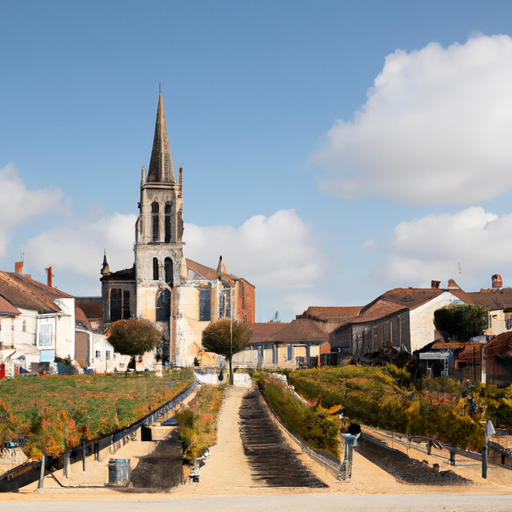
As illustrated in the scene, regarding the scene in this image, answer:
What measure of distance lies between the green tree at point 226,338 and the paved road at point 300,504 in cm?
5552

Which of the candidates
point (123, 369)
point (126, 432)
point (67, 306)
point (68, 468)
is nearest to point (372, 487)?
point (68, 468)

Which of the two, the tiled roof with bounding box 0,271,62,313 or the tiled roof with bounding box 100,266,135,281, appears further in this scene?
the tiled roof with bounding box 100,266,135,281

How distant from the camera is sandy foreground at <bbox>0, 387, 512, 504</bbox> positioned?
1722 centimetres

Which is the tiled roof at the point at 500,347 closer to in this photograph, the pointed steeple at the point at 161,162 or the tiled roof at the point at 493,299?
the tiled roof at the point at 493,299

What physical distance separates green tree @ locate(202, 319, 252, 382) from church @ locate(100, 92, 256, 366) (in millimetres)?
10587

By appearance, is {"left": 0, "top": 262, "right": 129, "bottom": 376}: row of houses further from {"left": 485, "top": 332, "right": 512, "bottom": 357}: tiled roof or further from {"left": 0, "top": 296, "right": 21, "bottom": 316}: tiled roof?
{"left": 485, "top": 332, "right": 512, "bottom": 357}: tiled roof

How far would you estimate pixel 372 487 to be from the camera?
1827 cm

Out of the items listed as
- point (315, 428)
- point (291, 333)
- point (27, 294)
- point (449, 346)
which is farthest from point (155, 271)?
point (315, 428)

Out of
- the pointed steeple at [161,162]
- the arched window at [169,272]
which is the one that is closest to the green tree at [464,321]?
the arched window at [169,272]

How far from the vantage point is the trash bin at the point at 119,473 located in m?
18.3

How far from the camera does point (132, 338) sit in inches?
2803

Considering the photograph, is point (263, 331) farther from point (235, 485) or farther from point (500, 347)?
point (235, 485)

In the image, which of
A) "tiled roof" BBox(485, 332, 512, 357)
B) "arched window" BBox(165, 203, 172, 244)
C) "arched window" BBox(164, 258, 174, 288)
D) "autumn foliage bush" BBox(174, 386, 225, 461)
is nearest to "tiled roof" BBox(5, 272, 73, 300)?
"arched window" BBox(164, 258, 174, 288)

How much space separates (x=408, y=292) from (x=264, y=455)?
55.2m
